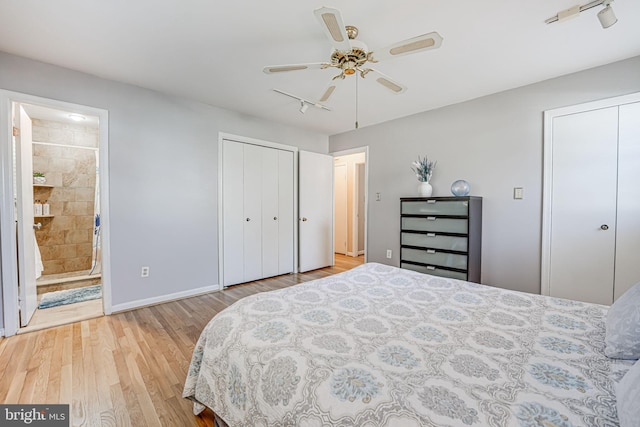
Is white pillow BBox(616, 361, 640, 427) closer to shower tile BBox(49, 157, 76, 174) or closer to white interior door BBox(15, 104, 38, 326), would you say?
white interior door BBox(15, 104, 38, 326)

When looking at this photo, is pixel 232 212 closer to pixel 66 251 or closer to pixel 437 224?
pixel 437 224

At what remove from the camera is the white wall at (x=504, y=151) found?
2557mm

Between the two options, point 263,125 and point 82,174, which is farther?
point 82,174

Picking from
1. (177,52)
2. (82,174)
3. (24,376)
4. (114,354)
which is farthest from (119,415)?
(82,174)

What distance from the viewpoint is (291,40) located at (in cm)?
202

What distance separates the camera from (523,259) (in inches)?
113

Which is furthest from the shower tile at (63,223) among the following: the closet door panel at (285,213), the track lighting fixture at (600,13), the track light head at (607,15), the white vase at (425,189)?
the track light head at (607,15)

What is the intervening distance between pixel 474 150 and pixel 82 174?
5.63 metres

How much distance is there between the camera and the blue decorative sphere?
3043 millimetres

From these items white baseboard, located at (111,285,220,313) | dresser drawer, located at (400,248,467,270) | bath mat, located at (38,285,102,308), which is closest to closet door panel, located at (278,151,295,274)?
white baseboard, located at (111,285,220,313)

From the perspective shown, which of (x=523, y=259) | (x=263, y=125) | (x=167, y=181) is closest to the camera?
(x=523, y=259)

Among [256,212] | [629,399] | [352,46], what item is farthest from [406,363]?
[256,212]

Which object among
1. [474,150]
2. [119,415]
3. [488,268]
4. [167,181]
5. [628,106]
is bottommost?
[119,415]

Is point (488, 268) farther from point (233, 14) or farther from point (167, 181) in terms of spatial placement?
point (167, 181)
